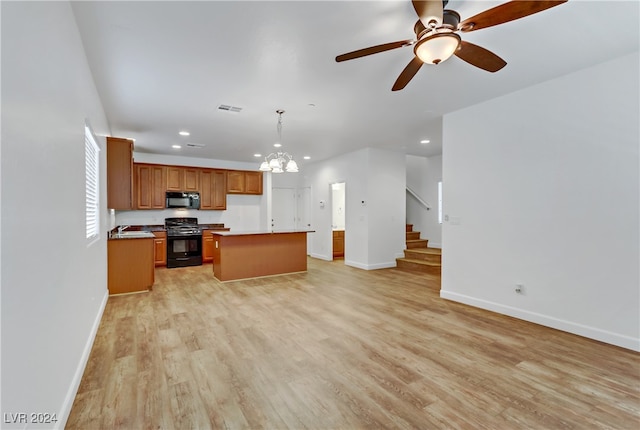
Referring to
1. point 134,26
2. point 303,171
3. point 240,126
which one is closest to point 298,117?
point 240,126

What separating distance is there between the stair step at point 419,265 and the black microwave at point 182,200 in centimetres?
521

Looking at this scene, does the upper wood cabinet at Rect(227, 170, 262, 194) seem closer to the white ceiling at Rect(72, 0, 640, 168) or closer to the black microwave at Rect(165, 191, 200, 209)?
the black microwave at Rect(165, 191, 200, 209)

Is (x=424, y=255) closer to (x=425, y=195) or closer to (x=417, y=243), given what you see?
(x=417, y=243)

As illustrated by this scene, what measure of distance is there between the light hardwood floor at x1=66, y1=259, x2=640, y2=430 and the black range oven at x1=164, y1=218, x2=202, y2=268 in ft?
9.39

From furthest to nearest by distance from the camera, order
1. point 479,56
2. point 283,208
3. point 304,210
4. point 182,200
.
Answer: point 283,208
point 304,210
point 182,200
point 479,56

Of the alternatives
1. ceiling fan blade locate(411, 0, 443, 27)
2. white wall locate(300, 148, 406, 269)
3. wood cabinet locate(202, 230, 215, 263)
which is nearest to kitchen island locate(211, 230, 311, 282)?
white wall locate(300, 148, 406, 269)

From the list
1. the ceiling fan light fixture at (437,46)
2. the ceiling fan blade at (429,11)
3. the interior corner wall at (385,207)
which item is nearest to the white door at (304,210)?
the interior corner wall at (385,207)

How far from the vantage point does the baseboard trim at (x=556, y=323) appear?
293cm

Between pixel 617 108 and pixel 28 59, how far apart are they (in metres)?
4.62

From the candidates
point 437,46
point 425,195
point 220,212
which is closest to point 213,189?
point 220,212

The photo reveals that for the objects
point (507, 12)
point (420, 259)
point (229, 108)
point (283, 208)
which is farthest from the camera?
point (283, 208)

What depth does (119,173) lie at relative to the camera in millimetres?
4383

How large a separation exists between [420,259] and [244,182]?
4987 millimetres

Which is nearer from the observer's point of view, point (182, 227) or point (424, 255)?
point (424, 255)
